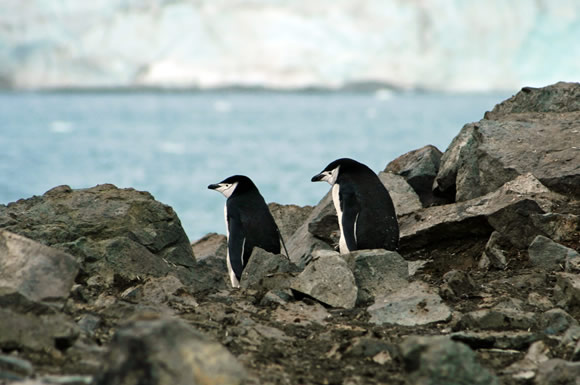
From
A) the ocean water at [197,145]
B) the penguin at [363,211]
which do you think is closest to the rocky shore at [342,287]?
the penguin at [363,211]

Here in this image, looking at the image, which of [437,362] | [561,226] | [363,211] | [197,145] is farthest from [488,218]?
[197,145]

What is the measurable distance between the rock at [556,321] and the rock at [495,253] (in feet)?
3.67

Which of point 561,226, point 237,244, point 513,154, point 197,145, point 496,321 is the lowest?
point 496,321

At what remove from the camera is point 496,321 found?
363 cm

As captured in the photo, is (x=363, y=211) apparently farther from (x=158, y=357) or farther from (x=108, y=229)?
(x=158, y=357)

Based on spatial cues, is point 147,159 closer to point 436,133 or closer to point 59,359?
point 436,133

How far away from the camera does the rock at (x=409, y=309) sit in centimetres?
381

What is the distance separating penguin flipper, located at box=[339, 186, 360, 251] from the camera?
18.2ft

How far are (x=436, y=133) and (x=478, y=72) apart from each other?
1842cm

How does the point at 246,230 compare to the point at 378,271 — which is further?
the point at 246,230

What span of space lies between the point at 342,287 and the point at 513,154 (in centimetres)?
211

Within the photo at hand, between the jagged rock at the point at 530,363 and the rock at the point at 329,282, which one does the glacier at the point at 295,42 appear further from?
the jagged rock at the point at 530,363

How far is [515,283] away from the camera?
14.4 ft

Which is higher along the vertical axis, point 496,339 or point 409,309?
point 409,309
